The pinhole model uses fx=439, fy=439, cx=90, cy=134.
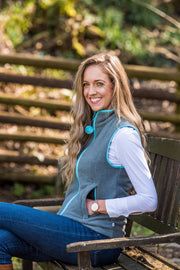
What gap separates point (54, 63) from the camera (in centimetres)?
562

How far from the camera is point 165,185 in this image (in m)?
2.83

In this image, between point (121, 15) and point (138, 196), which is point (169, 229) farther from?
point (121, 15)

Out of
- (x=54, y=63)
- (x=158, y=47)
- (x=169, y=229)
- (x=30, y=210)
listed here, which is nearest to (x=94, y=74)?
(x=30, y=210)

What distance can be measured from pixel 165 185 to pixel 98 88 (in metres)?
0.78

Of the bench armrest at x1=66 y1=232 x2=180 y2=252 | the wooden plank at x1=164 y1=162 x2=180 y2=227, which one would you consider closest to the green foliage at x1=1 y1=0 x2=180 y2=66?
the wooden plank at x1=164 y1=162 x2=180 y2=227

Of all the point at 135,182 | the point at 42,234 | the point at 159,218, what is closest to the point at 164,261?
the point at 159,218

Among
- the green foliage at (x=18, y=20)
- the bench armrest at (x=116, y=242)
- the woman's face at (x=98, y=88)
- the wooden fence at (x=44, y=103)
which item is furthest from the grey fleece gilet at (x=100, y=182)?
the green foliage at (x=18, y=20)

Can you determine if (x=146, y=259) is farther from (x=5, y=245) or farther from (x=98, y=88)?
(x=98, y=88)

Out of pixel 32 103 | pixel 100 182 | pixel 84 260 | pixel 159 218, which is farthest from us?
pixel 32 103

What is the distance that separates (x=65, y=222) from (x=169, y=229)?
0.70 metres

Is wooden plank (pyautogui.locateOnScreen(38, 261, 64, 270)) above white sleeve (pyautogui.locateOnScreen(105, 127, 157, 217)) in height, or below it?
below

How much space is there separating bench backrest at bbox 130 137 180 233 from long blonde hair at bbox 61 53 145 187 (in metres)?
0.35

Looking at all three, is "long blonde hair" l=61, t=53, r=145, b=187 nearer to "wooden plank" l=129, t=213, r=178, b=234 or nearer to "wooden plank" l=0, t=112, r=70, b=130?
"wooden plank" l=129, t=213, r=178, b=234

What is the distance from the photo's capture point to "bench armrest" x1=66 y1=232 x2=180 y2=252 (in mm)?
2080
